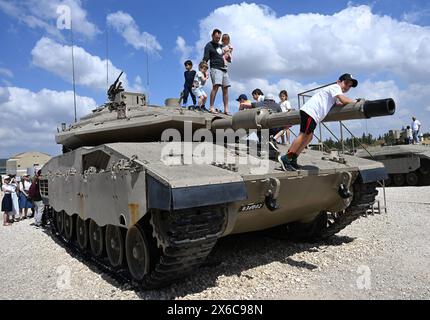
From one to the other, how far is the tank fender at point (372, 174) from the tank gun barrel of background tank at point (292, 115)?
1641 mm

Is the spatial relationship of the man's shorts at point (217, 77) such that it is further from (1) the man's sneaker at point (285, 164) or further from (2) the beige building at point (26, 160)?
(2) the beige building at point (26, 160)

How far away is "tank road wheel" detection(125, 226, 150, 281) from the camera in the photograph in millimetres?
5435

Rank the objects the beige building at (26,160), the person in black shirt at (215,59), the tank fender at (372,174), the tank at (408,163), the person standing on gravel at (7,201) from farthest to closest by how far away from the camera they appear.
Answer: the beige building at (26,160) < the tank at (408,163) < the person standing on gravel at (7,201) < the person in black shirt at (215,59) < the tank fender at (372,174)

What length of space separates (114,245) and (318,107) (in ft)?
11.8

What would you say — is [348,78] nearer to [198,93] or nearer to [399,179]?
[198,93]

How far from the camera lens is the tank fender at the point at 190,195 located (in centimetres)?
440

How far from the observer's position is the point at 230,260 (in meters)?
6.85

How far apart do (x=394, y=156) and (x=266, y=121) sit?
16.0 metres

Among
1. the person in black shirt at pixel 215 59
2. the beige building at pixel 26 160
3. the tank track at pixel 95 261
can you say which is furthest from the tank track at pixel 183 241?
the beige building at pixel 26 160

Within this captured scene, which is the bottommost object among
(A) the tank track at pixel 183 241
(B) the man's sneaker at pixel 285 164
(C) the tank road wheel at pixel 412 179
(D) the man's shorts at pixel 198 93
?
(C) the tank road wheel at pixel 412 179

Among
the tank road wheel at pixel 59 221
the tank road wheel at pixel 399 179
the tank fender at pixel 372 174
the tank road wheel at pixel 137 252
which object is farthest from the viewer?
the tank road wheel at pixel 399 179

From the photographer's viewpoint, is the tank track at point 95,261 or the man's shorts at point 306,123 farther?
the tank track at point 95,261
